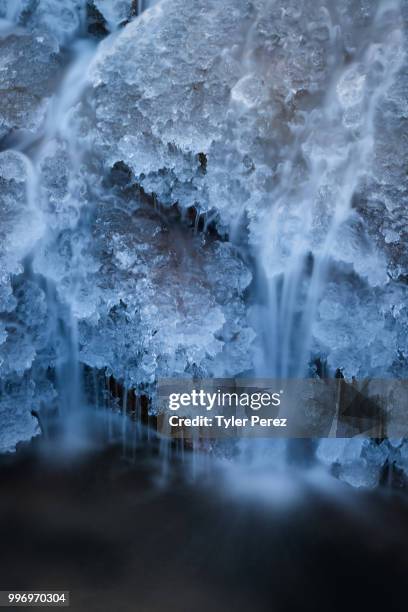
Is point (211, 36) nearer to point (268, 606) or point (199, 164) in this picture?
Result: point (199, 164)

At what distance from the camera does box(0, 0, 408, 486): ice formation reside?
255cm
